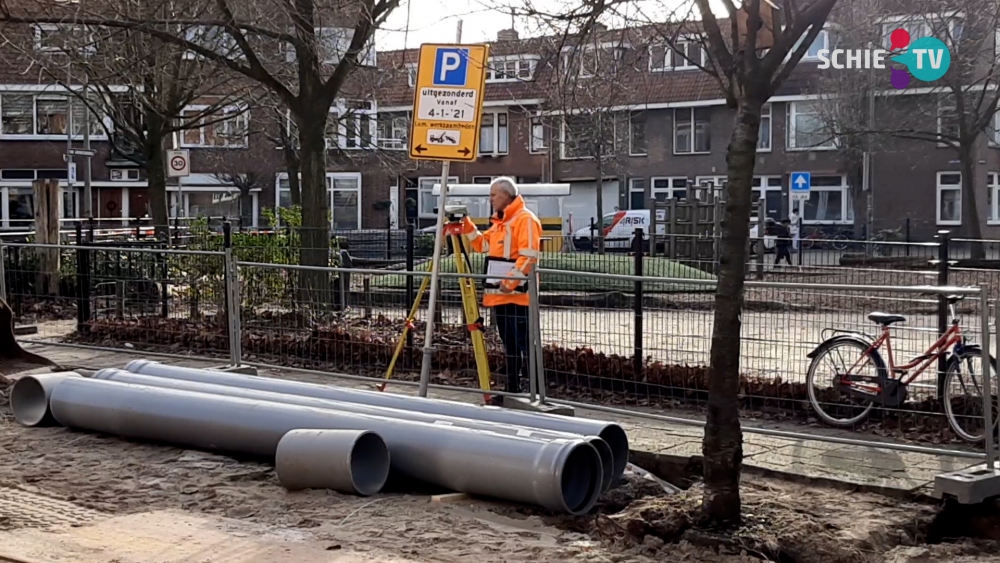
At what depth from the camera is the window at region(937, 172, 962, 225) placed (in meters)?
49.8

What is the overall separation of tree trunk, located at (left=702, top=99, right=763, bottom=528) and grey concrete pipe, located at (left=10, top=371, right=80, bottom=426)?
550 cm

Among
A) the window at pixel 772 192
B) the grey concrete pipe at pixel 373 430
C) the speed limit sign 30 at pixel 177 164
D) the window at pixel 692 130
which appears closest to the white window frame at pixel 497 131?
the window at pixel 692 130

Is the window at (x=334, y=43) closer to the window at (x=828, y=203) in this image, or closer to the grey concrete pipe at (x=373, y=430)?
the grey concrete pipe at (x=373, y=430)

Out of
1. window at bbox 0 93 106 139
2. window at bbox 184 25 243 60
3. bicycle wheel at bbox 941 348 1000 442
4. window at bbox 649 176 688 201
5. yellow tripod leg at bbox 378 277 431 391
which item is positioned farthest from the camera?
window at bbox 649 176 688 201

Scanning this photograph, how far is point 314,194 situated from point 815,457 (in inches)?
364

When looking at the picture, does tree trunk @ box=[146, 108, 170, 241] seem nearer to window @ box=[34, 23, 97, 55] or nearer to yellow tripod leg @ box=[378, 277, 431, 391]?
window @ box=[34, 23, 97, 55]

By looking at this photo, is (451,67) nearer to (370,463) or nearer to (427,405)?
Result: (427,405)

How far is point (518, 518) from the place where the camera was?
22.0 ft

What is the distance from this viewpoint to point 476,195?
41750 mm

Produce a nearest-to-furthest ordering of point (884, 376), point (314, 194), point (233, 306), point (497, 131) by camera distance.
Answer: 1. point (884, 376)
2. point (233, 306)
3. point (314, 194)
4. point (497, 131)

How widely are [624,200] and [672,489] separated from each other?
47.7 m

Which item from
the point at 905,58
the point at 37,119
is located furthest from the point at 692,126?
the point at 37,119

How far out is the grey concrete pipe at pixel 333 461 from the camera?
6977 millimetres

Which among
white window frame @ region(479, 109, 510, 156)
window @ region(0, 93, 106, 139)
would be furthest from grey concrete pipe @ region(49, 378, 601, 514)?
white window frame @ region(479, 109, 510, 156)
